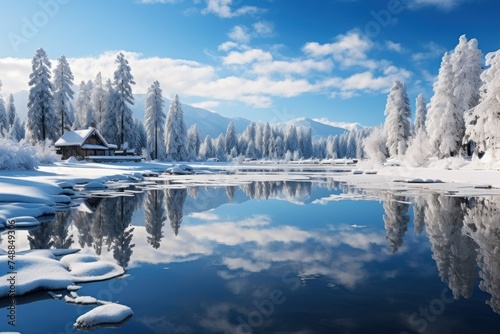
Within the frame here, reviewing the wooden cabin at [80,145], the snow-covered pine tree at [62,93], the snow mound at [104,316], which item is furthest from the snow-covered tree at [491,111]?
the snow-covered pine tree at [62,93]

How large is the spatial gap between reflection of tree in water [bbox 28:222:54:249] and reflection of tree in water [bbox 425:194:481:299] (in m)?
9.67

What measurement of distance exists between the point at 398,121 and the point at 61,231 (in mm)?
59069

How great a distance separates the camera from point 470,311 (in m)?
5.45

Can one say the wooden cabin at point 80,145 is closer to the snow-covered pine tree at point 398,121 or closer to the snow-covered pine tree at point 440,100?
the snow-covered pine tree at point 398,121

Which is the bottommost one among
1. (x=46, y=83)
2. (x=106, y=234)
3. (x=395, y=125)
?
(x=106, y=234)

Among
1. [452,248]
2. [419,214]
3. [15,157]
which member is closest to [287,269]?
[452,248]

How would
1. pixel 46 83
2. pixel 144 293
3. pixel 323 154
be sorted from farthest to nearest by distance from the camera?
pixel 323 154, pixel 46 83, pixel 144 293

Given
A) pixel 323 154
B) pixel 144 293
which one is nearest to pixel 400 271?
pixel 144 293

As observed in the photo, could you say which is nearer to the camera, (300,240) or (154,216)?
(300,240)

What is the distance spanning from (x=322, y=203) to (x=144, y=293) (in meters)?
13.7

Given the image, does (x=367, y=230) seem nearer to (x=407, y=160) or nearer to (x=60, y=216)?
(x=60, y=216)

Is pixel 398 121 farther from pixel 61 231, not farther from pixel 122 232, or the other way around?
pixel 61 231

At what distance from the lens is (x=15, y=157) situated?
29.4m

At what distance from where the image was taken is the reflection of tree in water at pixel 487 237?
255 inches
